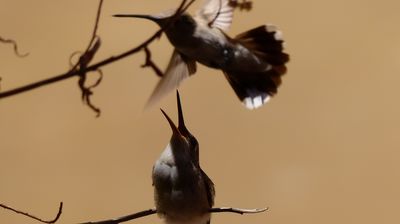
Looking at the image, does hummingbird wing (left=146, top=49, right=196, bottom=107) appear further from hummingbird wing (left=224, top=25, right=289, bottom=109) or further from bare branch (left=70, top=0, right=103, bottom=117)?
bare branch (left=70, top=0, right=103, bottom=117)

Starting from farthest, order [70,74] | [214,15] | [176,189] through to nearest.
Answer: [176,189]
[214,15]
[70,74]

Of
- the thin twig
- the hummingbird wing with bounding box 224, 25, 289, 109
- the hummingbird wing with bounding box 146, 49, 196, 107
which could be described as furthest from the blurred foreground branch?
the hummingbird wing with bounding box 224, 25, 289, 109

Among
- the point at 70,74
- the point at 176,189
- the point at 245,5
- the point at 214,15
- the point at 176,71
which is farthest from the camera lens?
the point at 176,189

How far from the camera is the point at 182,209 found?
109 centimetres

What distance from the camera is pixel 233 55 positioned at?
0.63 m

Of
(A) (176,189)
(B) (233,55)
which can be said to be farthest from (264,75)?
(A) (176,189)

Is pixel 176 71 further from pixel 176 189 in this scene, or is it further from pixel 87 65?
pixel 176 189

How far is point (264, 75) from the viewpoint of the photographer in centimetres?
60

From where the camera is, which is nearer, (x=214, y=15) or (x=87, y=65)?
(x=87, y=65)

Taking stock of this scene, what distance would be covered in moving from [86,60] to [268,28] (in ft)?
1.23

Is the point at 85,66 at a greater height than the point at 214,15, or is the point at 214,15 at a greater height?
the point at 214,15

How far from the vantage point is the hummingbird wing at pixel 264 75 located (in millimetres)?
595

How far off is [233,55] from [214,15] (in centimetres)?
7

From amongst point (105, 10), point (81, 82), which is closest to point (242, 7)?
point (81, 82)
